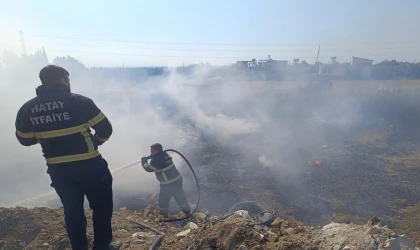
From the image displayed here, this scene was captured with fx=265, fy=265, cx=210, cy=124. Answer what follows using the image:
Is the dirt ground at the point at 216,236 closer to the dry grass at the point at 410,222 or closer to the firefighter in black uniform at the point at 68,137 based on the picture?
the firefighter in black uniform at the point at 68,137

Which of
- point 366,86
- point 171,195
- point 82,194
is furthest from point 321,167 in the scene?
point 366,86

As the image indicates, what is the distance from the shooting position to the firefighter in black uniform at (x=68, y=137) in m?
2.40

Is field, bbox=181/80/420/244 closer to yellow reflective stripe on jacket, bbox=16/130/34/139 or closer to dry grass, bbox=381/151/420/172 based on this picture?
dry grass, bbox=381/151/420/172

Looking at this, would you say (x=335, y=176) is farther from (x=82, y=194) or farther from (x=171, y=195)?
(x=82, y=194)

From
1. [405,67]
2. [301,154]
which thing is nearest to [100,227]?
[301,154]

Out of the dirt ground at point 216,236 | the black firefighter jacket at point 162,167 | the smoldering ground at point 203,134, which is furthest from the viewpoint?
the smoldering ground at point 203,134

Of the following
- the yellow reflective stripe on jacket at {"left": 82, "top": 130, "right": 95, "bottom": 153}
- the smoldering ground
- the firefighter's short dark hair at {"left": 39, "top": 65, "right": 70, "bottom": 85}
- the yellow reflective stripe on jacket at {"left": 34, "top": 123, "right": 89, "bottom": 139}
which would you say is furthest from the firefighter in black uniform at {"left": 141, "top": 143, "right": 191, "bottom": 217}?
the firefighter's short dark hair at {"left": 39, "top": 65, "right": 70, "bottom": 85}

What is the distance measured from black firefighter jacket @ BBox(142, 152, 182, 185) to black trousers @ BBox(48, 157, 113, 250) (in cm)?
225

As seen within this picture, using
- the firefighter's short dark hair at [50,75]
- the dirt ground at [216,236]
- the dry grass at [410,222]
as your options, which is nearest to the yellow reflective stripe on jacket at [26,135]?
the firefighter's short dark hair at [50,75]

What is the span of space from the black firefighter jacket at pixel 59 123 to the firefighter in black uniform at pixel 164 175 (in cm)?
254

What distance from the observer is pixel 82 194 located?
2641 mm

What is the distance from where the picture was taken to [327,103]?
2044 cm

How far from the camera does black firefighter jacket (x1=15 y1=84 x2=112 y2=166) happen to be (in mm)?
2395

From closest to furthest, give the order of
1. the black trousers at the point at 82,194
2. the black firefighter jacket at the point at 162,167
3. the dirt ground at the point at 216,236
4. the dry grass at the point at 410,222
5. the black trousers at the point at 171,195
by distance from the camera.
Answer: the black trousers at the point at 82,194 → the dirt ground at the point at 216,236 → the black firefighter jacket at the point at 162,167 → the black trousers at the point at 171,195 → the dry grass at the point at 410,222
